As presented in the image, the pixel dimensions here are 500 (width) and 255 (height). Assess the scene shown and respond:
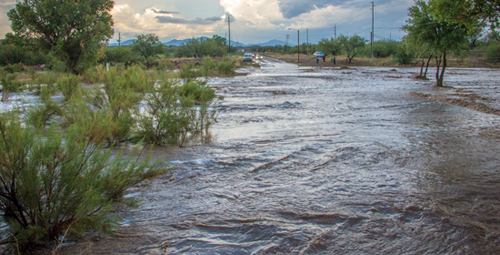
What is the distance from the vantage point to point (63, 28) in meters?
24.0

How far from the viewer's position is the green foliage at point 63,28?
77.6ft

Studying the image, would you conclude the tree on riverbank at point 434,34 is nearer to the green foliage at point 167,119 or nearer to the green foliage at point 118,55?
the green foliage at point 167,119

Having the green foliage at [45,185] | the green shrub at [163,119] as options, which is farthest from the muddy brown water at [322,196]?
the green shrub at [163,119]

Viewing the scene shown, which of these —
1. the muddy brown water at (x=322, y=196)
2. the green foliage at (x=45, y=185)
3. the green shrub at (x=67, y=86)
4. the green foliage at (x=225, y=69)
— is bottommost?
the muddy brown water at (x=322, y=196)

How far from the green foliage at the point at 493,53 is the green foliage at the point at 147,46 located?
180 ft

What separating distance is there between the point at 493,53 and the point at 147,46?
5796 cm

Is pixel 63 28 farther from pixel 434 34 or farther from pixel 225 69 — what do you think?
pixel 434 34

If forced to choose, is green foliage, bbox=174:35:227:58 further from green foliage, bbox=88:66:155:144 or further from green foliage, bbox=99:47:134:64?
green foliage, bbox=88:66:155:144

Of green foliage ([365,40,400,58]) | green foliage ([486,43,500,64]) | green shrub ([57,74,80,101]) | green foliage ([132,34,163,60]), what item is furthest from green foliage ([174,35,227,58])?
green shrub ([57,74,80,101])

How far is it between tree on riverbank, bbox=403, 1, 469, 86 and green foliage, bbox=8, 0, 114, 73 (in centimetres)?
2192

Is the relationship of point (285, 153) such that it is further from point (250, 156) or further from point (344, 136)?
point (344, 136)

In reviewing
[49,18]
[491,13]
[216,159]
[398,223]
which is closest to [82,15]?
[49,18]

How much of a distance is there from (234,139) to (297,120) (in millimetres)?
3363

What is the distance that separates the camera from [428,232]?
4.09 m
